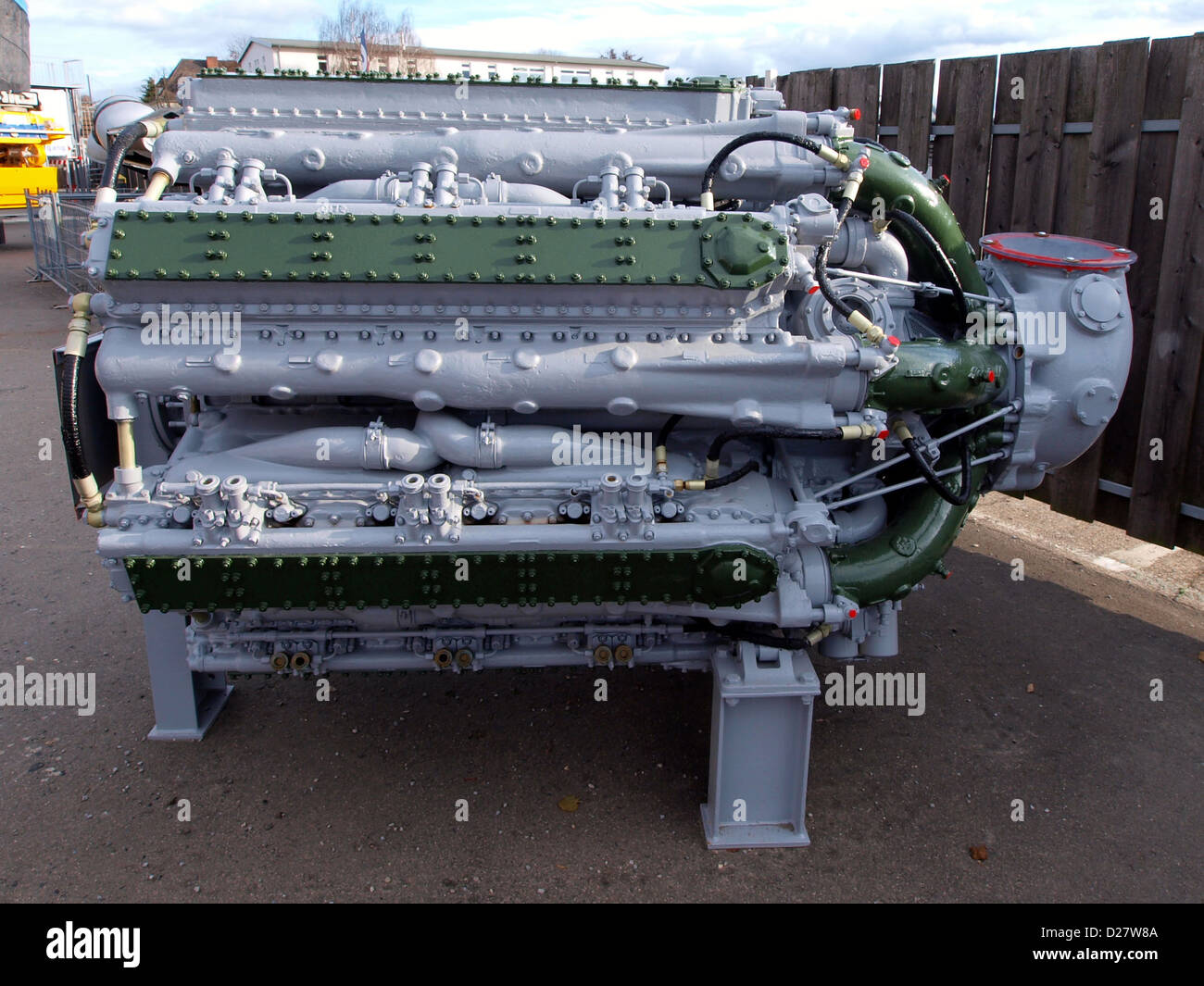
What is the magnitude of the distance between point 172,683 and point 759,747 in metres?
2.97

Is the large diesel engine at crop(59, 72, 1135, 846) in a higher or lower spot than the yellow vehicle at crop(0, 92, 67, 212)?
lower

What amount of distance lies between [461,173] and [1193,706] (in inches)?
190

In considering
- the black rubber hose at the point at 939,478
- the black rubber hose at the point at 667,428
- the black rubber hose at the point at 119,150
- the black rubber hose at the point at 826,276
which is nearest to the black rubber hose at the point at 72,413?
the black rubber hose at the point at 119,150

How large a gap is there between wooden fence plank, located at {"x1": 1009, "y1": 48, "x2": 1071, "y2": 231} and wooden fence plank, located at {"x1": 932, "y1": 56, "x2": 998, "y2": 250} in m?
0.28

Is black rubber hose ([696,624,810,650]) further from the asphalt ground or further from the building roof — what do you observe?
the building roof

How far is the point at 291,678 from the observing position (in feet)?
18.1

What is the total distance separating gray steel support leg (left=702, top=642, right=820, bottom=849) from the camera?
4074mm

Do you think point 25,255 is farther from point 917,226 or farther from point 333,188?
point 917,226

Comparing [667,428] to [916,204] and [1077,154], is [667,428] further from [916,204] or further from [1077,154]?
[1077,154]

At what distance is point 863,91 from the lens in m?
7.74

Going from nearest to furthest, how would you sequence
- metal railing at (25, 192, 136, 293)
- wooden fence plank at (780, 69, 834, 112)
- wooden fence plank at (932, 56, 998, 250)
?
1. wooden fence plank at (932, 56, 998, 250)
2. wooden fence plank at (780, 69, 834, 112)
3. metal railing at (25, 192, 136, 293)

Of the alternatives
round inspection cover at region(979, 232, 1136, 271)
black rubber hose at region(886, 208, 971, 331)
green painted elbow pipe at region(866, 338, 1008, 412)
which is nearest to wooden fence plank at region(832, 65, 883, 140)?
round inspection cover at region(979, 232, 1136, 271)

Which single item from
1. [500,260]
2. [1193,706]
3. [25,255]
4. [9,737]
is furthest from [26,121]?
[1193,706]

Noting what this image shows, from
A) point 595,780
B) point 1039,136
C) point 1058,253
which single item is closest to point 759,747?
point 595,780
